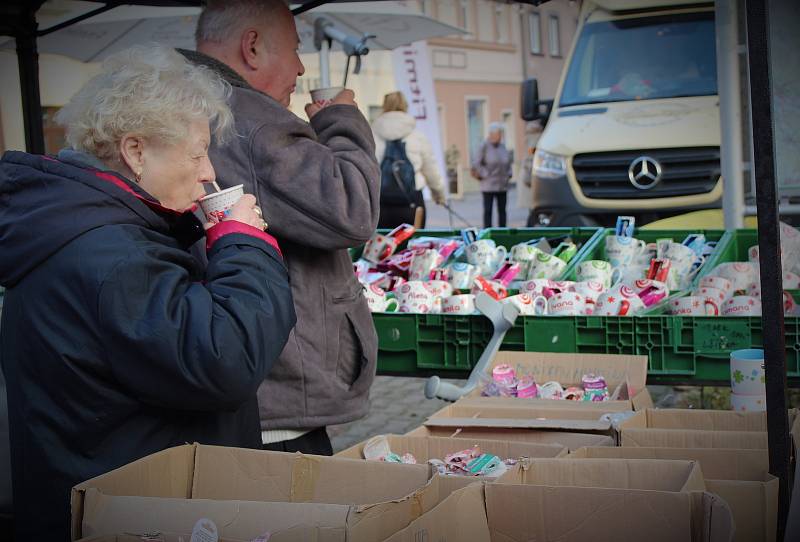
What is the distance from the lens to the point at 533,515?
1.87 meters

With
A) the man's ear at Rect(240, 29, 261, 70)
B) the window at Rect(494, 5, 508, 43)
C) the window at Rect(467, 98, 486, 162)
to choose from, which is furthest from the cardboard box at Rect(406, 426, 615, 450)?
the window at Rect(494, 5, 508, 43)

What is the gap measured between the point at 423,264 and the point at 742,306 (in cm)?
143

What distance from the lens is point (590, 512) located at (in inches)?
72.0

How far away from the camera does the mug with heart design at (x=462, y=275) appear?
14.3 ft

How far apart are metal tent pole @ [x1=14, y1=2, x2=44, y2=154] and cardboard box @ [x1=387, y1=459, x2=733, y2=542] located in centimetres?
391

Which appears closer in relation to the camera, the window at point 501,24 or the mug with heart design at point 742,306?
the mug with heart design at point 742,306

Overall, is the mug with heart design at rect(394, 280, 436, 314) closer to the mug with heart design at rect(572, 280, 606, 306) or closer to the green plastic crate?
the mug with heart design at rect(572, 280, 606, 306)

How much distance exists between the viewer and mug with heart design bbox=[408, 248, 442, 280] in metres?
4.55

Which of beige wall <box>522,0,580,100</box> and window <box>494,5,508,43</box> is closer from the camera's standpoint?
window <box>494,5,508,43</box>

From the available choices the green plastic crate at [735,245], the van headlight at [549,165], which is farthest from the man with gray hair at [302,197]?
the van headlight at [549,165]

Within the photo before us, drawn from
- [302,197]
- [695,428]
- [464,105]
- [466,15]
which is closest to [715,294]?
[695,428]

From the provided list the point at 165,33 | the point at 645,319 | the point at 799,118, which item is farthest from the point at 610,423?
the point at 165,33

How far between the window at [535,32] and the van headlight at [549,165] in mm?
25500

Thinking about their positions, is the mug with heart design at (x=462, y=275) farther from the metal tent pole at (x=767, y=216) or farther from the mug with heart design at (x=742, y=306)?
the metal tent pole at (x=767, y=216)
